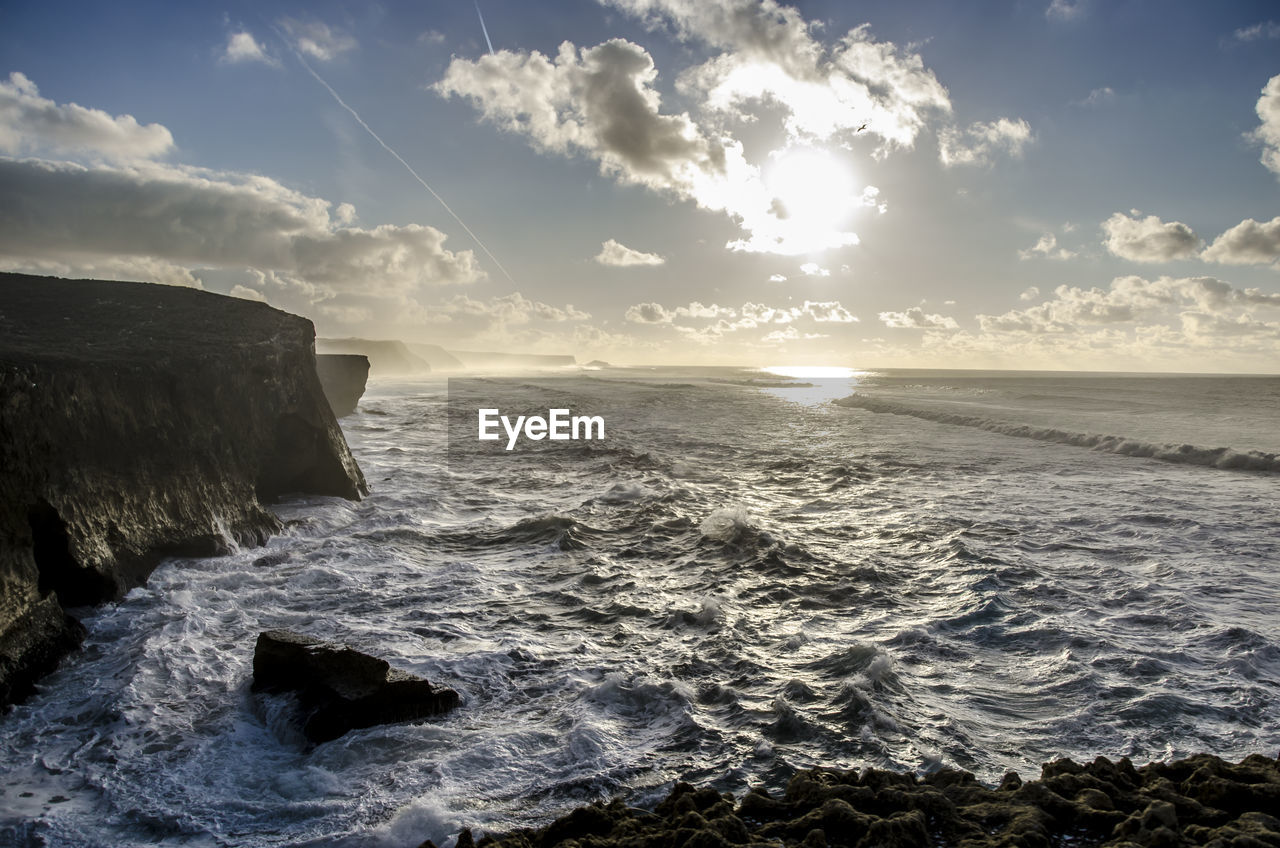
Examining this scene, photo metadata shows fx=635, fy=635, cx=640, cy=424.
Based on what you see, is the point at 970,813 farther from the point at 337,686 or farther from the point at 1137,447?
the point at 1137,447

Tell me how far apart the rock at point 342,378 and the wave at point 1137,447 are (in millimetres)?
30556

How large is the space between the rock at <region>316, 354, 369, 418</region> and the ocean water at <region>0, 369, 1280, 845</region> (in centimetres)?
1891

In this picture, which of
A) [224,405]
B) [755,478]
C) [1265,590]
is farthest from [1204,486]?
[224,405]

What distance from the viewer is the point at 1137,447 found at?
22.3 metres

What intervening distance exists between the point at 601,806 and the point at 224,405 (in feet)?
36.4

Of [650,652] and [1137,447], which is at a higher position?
[1137,447]

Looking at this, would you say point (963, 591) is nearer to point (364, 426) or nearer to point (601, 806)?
point (601, 806)

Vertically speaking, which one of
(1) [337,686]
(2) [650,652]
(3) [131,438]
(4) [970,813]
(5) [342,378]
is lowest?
(2) [650,652]

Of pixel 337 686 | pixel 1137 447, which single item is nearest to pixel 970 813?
pixel 337 686

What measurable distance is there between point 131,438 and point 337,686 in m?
6.51

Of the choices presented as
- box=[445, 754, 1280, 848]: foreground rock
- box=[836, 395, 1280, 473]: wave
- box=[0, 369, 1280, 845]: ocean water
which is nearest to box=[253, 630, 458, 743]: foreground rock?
box=[0, 369, 1280, 845]: ocean water

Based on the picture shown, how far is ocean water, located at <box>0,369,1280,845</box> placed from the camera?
5.09 meters

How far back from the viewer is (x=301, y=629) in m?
7.85

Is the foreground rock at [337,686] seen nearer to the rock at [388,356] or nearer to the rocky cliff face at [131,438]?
the rocky cliff face at [131,438]
